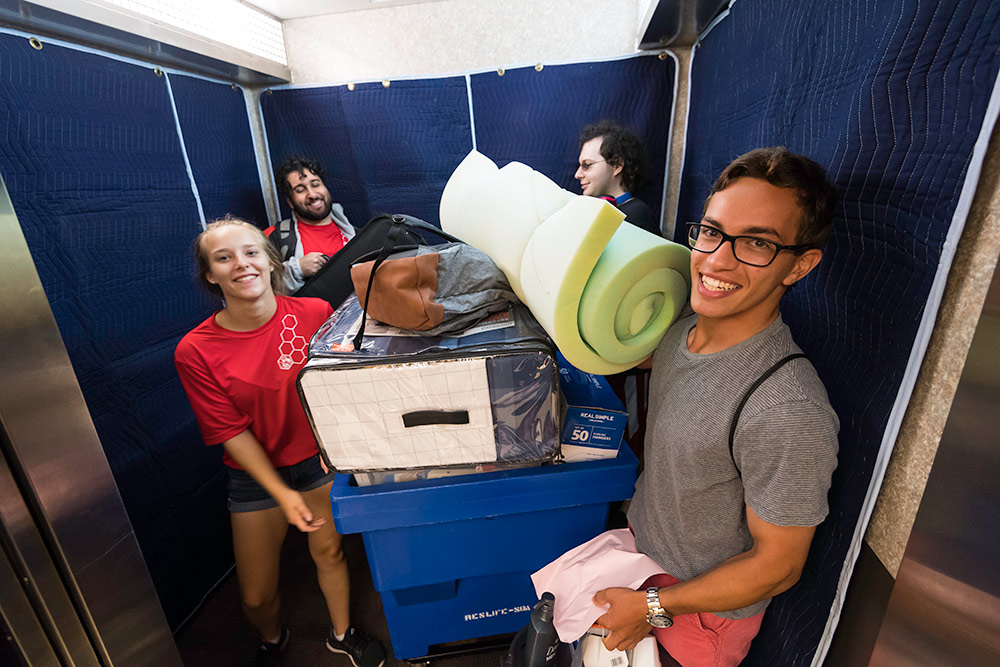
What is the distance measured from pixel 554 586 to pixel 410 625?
1.73ft

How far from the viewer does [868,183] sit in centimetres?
71

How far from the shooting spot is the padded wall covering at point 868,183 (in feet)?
1.86

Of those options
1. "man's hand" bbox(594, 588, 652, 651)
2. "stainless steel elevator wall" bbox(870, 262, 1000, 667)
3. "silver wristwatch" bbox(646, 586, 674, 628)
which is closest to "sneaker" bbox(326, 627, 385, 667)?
"man's hand" bbox(594, 588, 652, 651)

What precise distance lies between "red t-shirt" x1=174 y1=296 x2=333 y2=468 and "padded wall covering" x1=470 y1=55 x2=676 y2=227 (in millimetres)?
1402

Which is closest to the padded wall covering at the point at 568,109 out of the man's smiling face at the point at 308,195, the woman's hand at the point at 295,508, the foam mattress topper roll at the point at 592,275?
the man's smiling face at the point at 308,195

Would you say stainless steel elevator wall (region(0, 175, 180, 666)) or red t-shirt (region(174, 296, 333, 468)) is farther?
red t-shirt (region(174, 296, 333, 468))

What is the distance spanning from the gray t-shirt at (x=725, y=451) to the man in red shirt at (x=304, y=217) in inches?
69.3

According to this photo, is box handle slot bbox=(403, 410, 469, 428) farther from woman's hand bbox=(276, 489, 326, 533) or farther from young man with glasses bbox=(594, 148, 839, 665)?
woman's hand bbox=(276, 489, 326, 533)

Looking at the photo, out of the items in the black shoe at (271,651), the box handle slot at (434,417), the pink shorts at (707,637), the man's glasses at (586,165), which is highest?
the man's glasses at (586,165)

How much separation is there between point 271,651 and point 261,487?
66 cm

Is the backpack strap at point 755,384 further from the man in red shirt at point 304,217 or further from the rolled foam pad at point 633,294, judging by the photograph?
the man in red shirt at point 304,217

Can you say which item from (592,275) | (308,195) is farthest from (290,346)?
(308,195)

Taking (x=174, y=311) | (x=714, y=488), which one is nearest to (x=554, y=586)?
(x=714, y=488)

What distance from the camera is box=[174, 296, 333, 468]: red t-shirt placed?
1176 mm
